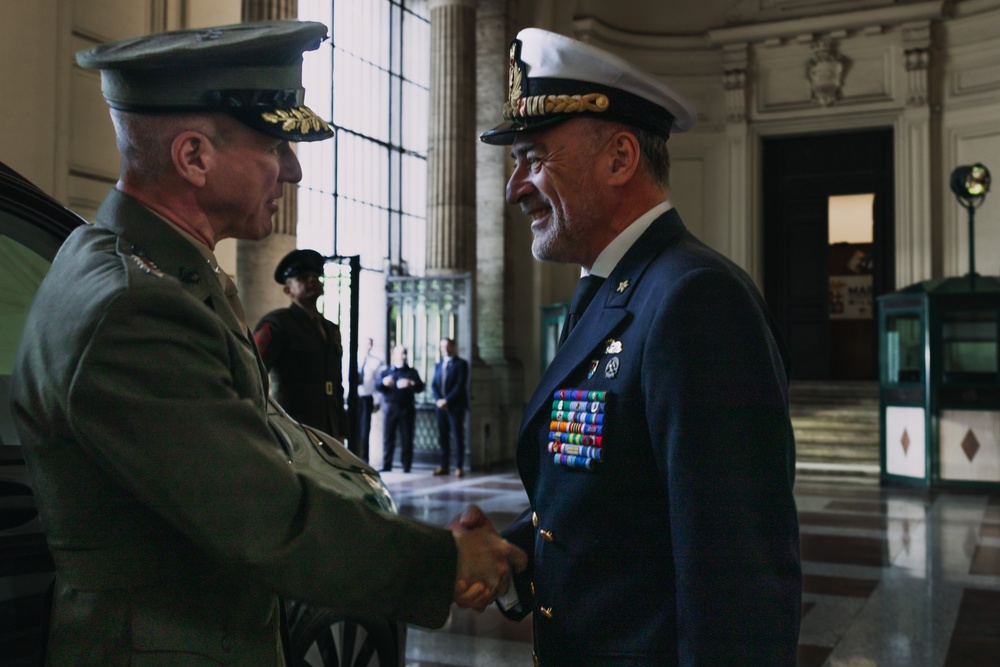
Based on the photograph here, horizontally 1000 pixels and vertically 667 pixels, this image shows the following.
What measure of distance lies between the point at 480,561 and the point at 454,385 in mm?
11435

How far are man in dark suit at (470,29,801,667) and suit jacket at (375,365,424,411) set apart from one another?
10.8m

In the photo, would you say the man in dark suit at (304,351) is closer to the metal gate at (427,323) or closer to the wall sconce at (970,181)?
the metal gate at (427,323)

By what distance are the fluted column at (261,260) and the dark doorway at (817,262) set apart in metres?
10.3

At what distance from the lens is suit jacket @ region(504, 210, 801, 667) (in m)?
1.50

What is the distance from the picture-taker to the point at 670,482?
1.55 meters

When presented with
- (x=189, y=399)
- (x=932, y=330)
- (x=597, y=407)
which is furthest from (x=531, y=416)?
(x=932, y=330)

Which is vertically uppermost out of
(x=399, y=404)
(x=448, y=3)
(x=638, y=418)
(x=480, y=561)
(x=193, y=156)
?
(x=448, y=3)

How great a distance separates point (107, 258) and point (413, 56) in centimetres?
1466

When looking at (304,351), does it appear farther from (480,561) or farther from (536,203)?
(480,561)

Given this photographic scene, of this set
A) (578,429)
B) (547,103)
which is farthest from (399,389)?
(578,429)

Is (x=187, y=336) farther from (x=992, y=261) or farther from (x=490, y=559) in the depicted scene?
(x=992, y=261)

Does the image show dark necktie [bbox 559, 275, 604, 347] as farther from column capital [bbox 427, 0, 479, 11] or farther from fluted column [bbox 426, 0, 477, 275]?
column capital [bbox 427, 0, 479, 11]

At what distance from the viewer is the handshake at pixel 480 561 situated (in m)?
1.79

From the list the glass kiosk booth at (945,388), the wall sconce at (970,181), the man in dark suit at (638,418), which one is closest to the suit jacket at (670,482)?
the man in dark suit at (638,418)
